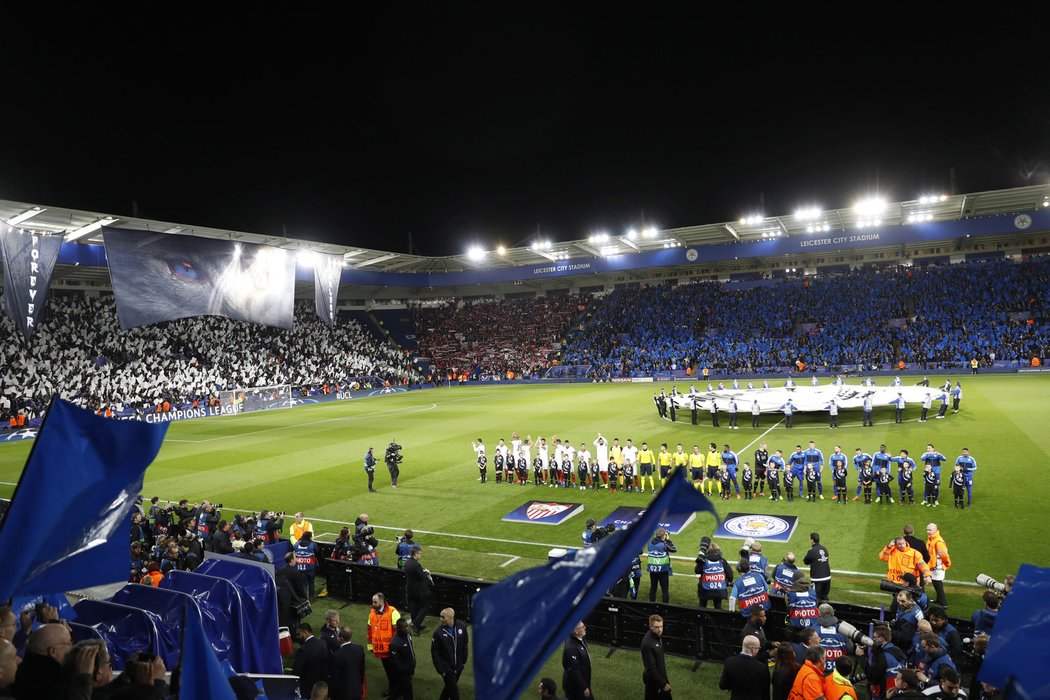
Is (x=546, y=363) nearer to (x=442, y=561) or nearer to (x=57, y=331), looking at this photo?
(x=57, y=331)

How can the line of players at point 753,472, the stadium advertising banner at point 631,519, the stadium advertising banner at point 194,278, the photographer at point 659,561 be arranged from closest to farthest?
the photographer at point 659,561 → the stadium advertising banner at point 631,519 → the line of players at point 753,472 → the stadium advertising banner at point 194,278

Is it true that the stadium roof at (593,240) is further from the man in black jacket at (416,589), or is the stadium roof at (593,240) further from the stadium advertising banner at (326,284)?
the man in black jacket at (416,589)

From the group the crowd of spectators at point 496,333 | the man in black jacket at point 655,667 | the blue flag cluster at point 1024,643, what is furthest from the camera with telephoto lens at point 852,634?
A: the crowd of spectators at point 496,333

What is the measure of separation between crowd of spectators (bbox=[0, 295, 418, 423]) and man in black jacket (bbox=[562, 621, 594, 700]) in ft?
130

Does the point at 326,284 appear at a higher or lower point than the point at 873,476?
higher

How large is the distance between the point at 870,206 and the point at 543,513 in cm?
3497

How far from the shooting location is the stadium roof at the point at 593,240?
111 feet

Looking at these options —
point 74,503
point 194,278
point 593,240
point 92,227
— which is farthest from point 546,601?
point 593,240

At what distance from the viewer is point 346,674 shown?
291 inches

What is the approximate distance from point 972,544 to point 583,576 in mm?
13263

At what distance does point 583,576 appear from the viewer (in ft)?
11.1

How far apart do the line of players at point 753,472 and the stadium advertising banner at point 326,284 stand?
1300 centimetres

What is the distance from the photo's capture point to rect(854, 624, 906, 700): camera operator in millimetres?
6859

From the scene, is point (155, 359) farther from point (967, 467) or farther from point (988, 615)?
point (988, 615)
